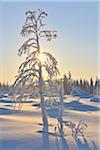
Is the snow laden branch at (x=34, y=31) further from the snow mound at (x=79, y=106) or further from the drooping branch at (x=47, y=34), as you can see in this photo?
the snow mound at (x=79, y=106)

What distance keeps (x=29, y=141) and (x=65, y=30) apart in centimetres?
99

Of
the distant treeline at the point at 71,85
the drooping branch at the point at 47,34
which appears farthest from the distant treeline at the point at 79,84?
the drooping branch at the point at 47,34

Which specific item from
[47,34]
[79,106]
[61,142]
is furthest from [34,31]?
[61,142]

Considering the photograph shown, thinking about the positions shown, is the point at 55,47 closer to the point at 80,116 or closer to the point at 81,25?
the point at 81,25

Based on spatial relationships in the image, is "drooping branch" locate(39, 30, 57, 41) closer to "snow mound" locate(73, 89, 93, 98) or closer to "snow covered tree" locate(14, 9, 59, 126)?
"snow covered tree" locate(14, 9, 59, 126)

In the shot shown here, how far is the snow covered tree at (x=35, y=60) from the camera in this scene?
2621mm

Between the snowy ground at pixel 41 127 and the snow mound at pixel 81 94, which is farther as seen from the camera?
the snow mound at pixel 81 94

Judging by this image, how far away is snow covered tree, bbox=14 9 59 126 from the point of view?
2.62 m

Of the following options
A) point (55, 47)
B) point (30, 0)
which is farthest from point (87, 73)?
point (30, 0)

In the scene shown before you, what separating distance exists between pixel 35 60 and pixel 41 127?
1.88 feet

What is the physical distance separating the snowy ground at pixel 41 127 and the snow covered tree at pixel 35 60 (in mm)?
96

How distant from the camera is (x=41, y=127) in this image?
8.65 feet

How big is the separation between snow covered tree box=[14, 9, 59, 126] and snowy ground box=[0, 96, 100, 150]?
10cm

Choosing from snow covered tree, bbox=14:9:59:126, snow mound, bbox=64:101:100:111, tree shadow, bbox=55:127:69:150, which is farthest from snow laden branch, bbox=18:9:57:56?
tree shadow, bbox=55:127:69:150
